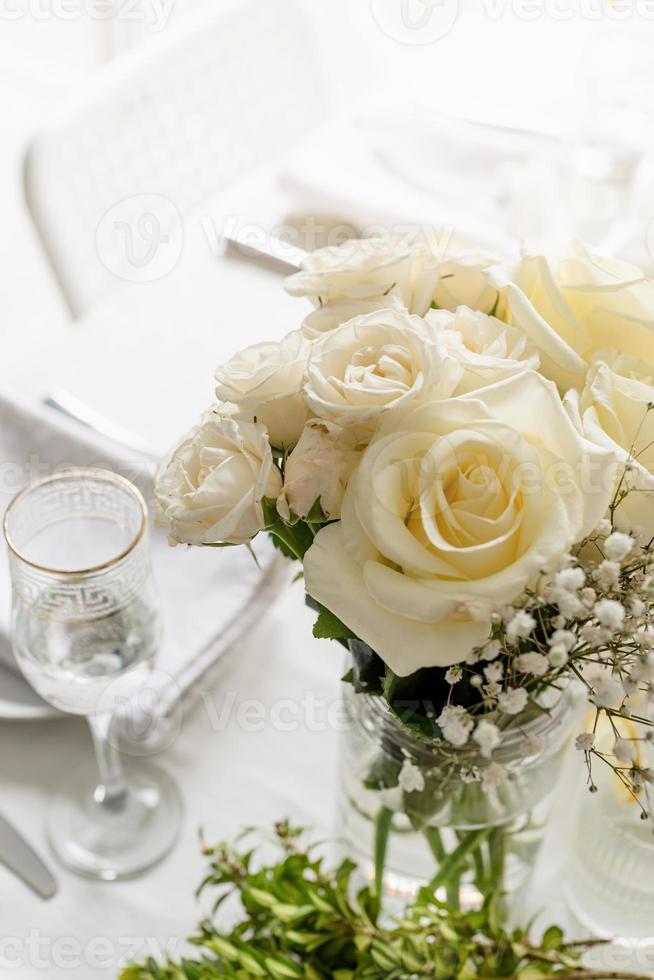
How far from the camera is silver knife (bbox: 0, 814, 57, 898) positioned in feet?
2.19

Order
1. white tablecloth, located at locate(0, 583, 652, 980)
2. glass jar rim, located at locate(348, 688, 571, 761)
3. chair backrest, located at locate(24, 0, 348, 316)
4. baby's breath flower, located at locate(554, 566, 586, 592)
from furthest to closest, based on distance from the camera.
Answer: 1. chair backrest, located at locate(24, 0, 348, 316)
2. white tablecloth, located at locate(0, 583, 652, 980)
3. glass jar rim, located at locate(348, 688, 571, 761)
4. baby's breath flower, located at locate(554, 566, 586, 592)

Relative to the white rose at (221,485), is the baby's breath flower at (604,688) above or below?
below

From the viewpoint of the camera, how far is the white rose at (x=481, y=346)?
1.32 ft

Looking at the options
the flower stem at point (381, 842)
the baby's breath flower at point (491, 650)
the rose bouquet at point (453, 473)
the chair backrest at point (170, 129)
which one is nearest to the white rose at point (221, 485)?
the rose bouquet at point (453, 473)

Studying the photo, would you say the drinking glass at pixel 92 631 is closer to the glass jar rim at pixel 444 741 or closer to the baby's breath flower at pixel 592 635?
the glass jar rim at pixel 444 741

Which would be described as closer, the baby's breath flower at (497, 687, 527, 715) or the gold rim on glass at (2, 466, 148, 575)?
the baby's breath flower at (497, 687, 527, 715)

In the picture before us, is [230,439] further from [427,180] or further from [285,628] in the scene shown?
[427,180]

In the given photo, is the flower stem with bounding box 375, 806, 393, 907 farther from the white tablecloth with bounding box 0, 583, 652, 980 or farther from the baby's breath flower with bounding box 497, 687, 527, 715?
the baby's breath flower with bounding box 497, 687, 527, 715

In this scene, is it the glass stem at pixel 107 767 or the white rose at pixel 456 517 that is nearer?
the white rose at pixel 456 517

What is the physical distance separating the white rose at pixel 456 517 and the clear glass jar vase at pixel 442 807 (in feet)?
0.42

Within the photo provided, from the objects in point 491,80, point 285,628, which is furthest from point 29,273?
point 285,628

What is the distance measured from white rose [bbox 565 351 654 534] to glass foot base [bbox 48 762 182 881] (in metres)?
0.44

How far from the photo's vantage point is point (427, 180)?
1.23 metres

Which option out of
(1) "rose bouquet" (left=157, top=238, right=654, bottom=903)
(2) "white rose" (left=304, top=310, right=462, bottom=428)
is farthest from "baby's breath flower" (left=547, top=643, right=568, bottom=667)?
(2) "white rose" (left=304, top=310, right=462, bottom=428)
